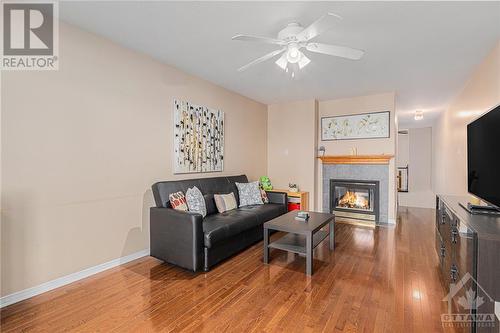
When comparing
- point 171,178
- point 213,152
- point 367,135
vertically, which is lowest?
point 171,178

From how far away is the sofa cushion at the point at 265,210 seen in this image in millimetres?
3502

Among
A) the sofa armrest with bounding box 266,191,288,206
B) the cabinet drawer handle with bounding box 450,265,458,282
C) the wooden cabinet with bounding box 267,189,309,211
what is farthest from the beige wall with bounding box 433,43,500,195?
the sofa armrest with bounding box 266,191,288,206

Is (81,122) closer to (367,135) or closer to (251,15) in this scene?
(251,15)

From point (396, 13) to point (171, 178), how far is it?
3156mm

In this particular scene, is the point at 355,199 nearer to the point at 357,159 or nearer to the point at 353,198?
the point at 353,198

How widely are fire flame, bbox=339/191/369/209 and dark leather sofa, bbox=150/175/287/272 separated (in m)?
2.16

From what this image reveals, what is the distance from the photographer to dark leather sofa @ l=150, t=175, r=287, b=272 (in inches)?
100

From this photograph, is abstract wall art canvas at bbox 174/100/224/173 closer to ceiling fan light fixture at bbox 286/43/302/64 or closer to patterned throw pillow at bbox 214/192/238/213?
patterned throw pillow at bbox 214/192/238/213

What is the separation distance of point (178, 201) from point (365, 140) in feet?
12.7

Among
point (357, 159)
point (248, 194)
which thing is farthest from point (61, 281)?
point (357, 159)

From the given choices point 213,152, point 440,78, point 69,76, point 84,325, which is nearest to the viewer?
point 84,325

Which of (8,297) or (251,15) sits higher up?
(251,15)

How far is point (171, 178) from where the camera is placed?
343 centimetres

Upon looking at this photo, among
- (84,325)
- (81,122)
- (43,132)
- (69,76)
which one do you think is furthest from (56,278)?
(69,76)
